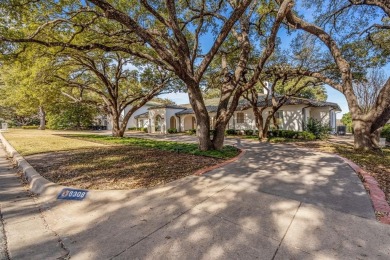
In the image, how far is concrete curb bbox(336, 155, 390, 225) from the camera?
9.58 feet

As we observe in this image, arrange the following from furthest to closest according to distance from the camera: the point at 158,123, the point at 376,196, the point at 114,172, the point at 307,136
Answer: the point at 158,123 → the point at 307,136 → the point at 114,172 → the point at 376,196

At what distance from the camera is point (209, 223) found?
276 cm

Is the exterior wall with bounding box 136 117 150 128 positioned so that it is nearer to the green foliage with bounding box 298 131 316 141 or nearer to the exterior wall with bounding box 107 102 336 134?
the exterior wall with bounding box 107 102 336 134

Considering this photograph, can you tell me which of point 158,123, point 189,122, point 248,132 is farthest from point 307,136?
point 158,123

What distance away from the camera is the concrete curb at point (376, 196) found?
292 centimetres

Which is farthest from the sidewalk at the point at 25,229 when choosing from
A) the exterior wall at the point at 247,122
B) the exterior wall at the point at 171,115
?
the exterior wall at the point at 171,115

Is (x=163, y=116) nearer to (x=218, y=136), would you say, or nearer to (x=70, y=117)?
(x=70, y=117)

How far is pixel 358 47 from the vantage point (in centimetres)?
1107

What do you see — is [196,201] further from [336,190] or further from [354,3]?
[354,3]

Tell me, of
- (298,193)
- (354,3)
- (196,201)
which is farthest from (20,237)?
(354,3)

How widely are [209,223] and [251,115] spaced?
19802 millimetres

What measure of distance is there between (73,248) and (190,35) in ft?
39.7

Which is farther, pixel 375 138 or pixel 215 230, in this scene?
pixel 375 138

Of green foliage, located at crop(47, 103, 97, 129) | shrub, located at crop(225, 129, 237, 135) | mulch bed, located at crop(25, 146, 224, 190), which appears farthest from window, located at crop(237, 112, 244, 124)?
green foliage, located at crop(47, 103, 97, 129)
